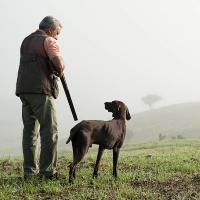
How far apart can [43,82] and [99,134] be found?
4.81 feet

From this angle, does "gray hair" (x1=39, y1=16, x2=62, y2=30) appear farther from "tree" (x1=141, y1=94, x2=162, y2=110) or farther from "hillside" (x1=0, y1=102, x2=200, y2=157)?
"tree" (x1=141, y1=94, x2=162, y2=110)

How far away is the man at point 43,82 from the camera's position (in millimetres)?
6293

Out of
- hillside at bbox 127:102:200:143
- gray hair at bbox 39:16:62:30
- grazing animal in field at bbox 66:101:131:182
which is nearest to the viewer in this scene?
grazing animal in field at bbox 66:101:131:182

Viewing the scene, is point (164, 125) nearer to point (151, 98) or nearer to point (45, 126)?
point (151, 98)

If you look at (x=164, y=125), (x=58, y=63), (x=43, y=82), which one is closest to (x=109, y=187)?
(x=43, y=82)

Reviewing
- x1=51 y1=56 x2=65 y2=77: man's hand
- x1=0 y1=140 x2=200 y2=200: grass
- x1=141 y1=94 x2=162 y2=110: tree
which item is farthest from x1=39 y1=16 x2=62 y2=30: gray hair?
x1=141 y1=94 x2=162 y2=110: tree

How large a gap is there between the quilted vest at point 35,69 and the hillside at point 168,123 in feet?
192

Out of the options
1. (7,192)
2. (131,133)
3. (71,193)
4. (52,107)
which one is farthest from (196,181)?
(131,133)

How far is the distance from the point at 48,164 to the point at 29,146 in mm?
616

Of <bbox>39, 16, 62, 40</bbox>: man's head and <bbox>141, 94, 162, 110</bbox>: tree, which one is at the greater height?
<bbox>141, 94, 162, 110</bbox>: tree

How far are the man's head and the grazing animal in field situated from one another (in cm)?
188

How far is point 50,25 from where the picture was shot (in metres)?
6.57

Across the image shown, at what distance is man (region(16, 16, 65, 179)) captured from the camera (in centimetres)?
629

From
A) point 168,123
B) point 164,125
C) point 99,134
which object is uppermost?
point 99,134
